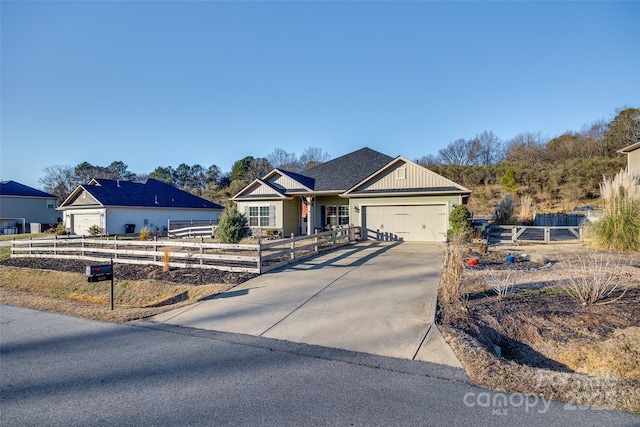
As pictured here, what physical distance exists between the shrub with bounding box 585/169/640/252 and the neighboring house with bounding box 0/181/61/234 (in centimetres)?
4412

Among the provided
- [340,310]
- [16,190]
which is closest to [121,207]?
[16,190]

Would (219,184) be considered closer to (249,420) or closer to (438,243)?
Result: (438,243)

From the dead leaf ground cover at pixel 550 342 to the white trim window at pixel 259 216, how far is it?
16130mm

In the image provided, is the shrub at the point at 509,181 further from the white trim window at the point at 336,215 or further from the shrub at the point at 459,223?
the shrub at the point at 459,223

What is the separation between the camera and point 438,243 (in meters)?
17.2

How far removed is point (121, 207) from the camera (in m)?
28.5

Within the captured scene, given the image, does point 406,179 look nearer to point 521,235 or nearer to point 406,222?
point 406,222

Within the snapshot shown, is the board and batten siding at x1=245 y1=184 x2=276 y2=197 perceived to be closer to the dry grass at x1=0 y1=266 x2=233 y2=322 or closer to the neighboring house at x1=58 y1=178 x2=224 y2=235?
the dry grass at x1=0 y1=266 x2=233 y2=322

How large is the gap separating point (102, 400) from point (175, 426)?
1143 millimetres

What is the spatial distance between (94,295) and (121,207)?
21.0 m

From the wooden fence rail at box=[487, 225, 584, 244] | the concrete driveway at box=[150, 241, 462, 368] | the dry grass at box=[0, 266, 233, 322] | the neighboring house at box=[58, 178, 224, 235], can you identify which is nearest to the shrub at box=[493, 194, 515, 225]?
the wooden fence rail at box=[487, 225, 584, 244]

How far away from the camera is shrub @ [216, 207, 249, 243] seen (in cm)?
1519

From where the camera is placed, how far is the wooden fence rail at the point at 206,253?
420 inches

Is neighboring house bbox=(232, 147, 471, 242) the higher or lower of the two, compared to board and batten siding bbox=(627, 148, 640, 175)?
lower
